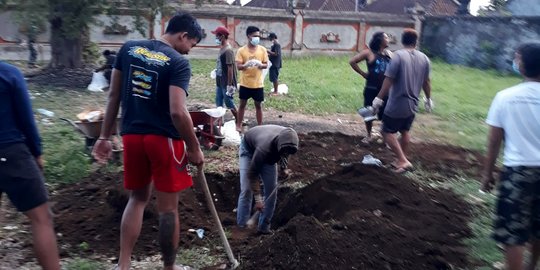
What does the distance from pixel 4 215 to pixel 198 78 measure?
1177 cm

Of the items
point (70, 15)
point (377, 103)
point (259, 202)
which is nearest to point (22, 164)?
point (259, 202)

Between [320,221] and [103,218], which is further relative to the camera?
[320,221]

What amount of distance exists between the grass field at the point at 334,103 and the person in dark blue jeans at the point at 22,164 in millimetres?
3057

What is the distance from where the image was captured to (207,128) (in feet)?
29.5

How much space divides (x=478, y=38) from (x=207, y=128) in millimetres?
19955

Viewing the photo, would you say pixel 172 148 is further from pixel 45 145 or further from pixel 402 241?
pixel 45 145

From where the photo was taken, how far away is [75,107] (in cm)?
1202

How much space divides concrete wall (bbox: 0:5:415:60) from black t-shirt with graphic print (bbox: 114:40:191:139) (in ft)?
60.4

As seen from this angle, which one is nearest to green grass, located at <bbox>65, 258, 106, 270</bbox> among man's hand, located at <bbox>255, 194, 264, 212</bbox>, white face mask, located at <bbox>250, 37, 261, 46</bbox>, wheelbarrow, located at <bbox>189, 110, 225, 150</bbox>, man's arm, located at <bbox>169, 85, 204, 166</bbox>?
man's arm, located at <bbox>169, 85, 204, 166</bbox>

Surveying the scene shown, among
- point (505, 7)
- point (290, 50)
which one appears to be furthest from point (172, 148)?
point (505, 7)

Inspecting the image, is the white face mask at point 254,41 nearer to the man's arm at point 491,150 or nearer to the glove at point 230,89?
the glove at point 230,89

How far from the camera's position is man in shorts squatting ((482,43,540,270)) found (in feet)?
14.5

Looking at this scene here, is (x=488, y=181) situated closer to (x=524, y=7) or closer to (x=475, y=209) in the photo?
(x=475, y=209)

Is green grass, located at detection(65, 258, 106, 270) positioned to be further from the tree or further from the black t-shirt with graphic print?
the tree
